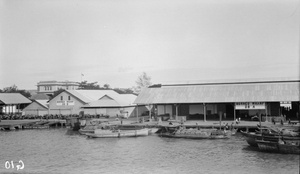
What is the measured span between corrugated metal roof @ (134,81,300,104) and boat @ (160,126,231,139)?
866 centimetres

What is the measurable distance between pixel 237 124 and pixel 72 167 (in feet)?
86.7

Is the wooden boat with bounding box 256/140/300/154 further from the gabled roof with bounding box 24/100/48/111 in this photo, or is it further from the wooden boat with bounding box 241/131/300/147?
the gabled roof with bounding box 24/100/48/111

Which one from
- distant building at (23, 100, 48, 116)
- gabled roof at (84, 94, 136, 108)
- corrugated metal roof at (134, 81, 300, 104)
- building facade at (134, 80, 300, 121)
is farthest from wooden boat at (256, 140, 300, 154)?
distant building at (23, 100, 48, 116)

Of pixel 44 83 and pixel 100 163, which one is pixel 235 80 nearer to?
pixel 100 163

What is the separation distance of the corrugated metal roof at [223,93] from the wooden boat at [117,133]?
9.34 m

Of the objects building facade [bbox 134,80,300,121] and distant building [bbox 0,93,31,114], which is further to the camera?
distant building [bbox 0,93,31,114]

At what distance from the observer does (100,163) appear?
3312 centimetres

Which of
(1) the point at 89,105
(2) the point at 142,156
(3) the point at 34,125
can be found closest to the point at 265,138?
(2) the point at 142,156

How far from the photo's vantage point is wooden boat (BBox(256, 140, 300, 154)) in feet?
116

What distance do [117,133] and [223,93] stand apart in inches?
705

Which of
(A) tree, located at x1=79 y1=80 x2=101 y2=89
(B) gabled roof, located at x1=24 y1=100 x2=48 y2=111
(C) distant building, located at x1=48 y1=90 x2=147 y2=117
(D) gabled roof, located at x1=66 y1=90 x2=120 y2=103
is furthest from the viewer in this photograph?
(A) tree, located at x1=79 y1=80 x2=101 y2=89

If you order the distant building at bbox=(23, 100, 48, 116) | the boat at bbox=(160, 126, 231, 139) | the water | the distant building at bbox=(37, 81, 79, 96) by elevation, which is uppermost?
the distant building at bbox=(37, 81, 79, 96)

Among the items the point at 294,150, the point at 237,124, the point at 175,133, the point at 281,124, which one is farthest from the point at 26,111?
the point at 294,150

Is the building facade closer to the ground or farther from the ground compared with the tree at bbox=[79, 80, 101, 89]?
closer to the ground
